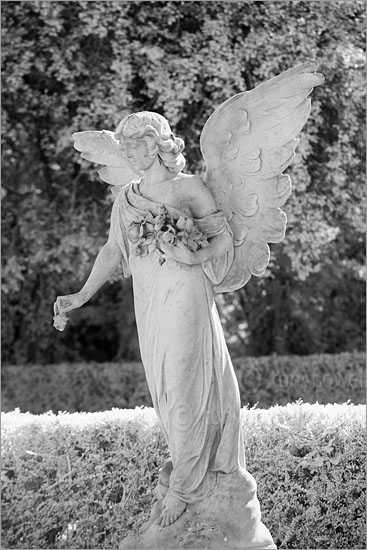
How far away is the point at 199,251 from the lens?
4316 mm

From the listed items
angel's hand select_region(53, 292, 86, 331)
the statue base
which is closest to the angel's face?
angel's hand select_region(53, 292, 86, 331)

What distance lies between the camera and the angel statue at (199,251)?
168 inches

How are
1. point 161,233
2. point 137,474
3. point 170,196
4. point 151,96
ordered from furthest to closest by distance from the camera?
point 151,96 → point 137,474 → point 170,196 → point 161,233

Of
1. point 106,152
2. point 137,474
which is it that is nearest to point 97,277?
point 106,152

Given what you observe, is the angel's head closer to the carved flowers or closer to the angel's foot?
the carved flowers

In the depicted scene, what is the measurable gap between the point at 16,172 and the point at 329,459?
637 cm

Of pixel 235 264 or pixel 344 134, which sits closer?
pixel 235 264

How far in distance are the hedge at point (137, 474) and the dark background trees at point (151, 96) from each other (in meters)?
3.91

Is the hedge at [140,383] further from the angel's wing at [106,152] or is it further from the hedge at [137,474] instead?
the angel's wing at [106,152]

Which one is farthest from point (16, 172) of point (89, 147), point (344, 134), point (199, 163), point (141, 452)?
point (89, 147)

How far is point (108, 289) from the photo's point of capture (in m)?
12.9

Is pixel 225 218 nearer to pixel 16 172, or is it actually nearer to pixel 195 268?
pixel 195 268

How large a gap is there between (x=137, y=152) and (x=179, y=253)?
490 millimetres

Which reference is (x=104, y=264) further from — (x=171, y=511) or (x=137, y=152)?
(x=171, y=511)
